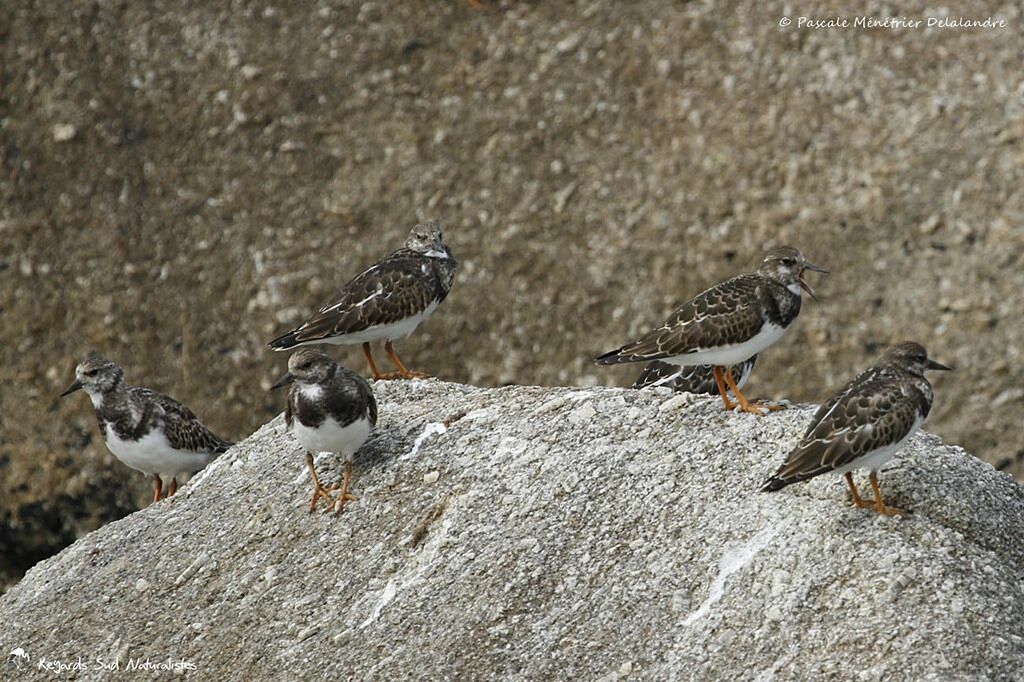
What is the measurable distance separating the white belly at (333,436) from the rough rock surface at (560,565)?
0.41 m

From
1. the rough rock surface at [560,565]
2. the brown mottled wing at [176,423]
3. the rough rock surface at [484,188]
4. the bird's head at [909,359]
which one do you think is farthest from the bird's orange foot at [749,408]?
the rough rock surface at [484,188]

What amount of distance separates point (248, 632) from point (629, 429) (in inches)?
131

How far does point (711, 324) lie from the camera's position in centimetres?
1212

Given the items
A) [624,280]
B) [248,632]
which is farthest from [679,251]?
[248,632]

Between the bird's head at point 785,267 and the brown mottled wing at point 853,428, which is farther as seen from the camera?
the bird's head at point 785,267

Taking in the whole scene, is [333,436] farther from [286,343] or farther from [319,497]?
[286,343]

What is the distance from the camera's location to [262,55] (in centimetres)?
2306

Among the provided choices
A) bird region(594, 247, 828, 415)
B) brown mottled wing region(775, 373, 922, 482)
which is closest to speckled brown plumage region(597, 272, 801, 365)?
bird region(594, 247, 828, 415)

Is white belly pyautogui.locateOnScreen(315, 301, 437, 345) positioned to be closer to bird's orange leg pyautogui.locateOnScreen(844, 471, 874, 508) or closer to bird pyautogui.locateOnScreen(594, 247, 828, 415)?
bird pyautogui.locateOnScreen(594, 247, 828, 415)

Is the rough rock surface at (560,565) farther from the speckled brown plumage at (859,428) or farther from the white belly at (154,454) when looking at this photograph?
the white belly at (154,454)

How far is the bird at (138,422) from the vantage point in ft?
47.6

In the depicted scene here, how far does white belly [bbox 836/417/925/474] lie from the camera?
1021 cm

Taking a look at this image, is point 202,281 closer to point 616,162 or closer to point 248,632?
point 616,162

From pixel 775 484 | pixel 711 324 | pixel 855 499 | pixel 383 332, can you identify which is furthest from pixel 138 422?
pixel 855 499
